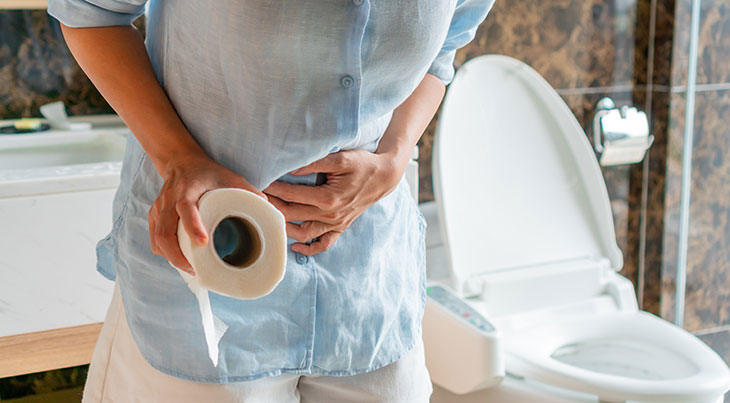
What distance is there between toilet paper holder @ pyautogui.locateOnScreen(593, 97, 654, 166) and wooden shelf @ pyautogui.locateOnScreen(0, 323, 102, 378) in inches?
47.6

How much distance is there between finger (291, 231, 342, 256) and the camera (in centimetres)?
70

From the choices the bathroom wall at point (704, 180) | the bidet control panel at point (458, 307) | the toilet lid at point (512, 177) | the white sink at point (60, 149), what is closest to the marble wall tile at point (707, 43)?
the bathroom wall at point (704, 180)

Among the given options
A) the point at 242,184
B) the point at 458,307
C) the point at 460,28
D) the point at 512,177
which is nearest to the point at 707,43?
the point at 512,177

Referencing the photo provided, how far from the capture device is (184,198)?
1.85 ft

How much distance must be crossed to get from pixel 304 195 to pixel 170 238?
0.14 m

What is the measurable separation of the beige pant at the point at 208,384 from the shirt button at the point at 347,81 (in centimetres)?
29

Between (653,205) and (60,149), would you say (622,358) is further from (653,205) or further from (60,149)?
(60,149)

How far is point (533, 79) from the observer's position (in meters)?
1.57

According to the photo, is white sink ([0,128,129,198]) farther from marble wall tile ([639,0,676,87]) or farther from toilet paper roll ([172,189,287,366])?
marble wall tile ([639,0,676,87])

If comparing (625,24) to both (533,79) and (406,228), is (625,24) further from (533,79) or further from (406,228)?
(406,228)

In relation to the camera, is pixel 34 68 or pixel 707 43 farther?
pixel 707 43

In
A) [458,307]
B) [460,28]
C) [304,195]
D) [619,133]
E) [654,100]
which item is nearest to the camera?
[304,195]

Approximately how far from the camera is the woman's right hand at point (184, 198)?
55cm

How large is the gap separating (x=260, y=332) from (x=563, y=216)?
3.52ft
